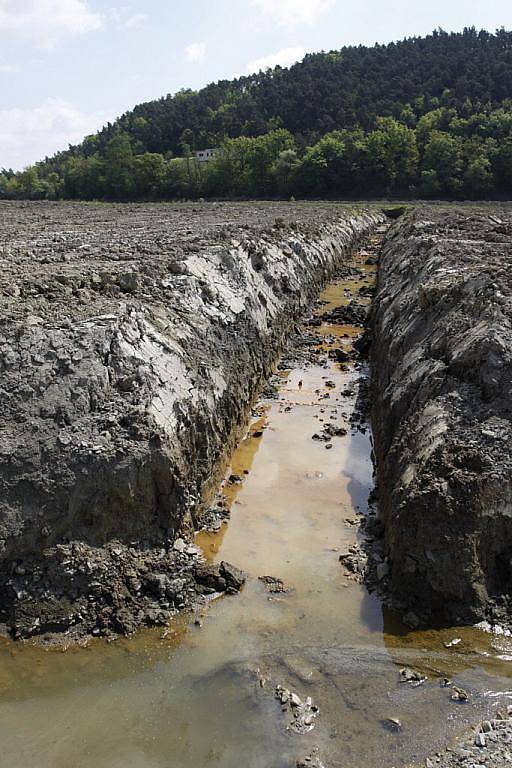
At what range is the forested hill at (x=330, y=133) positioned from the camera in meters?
71.9

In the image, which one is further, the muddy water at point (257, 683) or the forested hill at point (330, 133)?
the forested hill at point (330, 133)

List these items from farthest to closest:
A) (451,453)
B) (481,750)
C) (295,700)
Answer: (451,453), (295,700), (481,750)

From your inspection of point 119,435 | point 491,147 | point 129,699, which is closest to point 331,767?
point 129,699

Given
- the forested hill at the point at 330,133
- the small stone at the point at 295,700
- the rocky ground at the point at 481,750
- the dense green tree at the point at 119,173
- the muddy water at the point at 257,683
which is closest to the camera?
the rocky ground at the point at 481,750

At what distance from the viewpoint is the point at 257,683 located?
536 centimetres

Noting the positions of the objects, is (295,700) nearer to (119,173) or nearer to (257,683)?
(257,683)

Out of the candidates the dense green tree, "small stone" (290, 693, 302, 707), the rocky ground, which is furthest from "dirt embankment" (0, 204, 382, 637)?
the dense green tree

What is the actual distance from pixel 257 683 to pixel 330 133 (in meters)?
101

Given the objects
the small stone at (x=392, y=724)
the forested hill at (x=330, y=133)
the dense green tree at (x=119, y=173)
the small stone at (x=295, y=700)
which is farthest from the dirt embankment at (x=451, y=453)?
the dense green tree at (x=119, y=173)

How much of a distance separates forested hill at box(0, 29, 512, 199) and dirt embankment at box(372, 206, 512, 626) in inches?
2434

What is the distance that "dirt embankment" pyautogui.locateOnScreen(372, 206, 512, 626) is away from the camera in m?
6.07

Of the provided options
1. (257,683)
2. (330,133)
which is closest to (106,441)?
(257,683)

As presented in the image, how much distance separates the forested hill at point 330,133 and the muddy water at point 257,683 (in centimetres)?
6652

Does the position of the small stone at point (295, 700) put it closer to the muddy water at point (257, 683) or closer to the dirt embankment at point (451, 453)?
the muddy water at point (257, 683)
